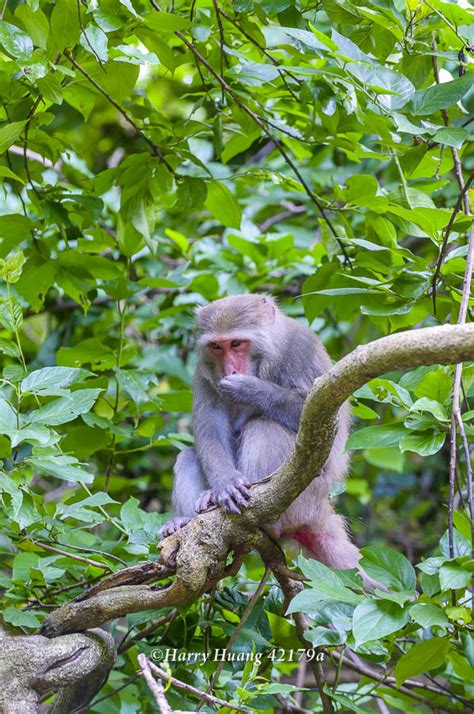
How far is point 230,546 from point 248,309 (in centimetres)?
167

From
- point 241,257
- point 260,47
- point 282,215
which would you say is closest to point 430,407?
point 260,47

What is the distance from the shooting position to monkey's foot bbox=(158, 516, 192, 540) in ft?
13.6

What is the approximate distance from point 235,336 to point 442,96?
1825mm

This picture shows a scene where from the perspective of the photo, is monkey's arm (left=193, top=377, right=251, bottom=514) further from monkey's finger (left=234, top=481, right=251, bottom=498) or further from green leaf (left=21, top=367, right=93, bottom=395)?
green leaf (left=21, top=367, right=93, bottom=395)

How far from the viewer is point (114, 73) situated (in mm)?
4082

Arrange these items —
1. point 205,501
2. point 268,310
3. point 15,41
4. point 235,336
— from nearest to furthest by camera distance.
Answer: point 15,41 → point 205,501 → point 235,336 → point 268,310

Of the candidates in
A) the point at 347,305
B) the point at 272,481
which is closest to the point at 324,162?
the point at 347,305

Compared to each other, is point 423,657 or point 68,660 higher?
point 423,657

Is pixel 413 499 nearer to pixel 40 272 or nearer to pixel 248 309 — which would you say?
pixel 248 309

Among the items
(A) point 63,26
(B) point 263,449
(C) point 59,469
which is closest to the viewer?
(C) point 59,469

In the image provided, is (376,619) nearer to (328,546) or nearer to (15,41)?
(328,546)

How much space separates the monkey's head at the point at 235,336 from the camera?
4.88m

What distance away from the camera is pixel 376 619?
118 inches

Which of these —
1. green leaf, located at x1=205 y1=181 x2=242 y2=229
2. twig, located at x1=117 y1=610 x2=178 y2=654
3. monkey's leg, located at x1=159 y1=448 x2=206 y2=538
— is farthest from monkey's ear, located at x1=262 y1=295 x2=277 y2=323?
twig, located at x1=117 y1=610 x2=178 y2=654
